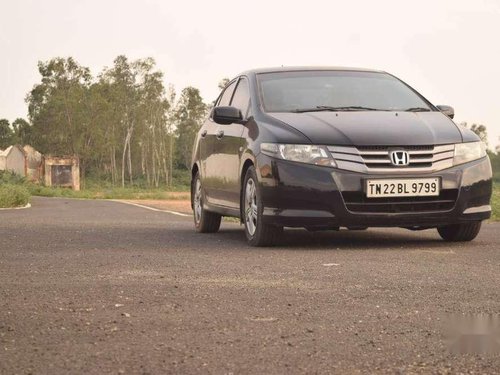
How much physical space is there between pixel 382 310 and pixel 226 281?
1480mm

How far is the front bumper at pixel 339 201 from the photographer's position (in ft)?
27.1

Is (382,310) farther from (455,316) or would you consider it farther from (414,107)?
(414,107)

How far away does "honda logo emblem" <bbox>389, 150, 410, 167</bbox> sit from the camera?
27.2ft

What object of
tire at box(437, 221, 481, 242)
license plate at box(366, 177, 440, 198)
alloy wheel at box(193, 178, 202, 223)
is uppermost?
license plate at box(366, 177, 440, 198)

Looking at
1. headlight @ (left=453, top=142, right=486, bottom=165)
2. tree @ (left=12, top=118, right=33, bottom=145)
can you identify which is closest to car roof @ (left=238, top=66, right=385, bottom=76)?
headlight @ (left=453, top=142, right=486, bottom=165)

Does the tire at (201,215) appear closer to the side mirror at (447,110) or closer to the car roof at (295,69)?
the car roof at (295,69)

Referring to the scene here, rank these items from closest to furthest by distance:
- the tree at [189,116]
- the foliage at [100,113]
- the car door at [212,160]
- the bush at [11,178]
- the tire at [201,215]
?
the car door at [212,160]
the tire at [201,215]
the bush at [11,178]
the foliage at [100,113]
the tree at [189,116]

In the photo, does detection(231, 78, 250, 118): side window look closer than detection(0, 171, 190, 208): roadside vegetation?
Yes

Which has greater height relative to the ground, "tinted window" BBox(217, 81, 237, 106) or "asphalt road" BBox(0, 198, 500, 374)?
"tinted window" BBox(217, 81, 237, 106)

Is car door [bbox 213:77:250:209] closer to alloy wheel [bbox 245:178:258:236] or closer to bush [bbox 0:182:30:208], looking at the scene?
alloy wheel [bbox 245:178:258:236]

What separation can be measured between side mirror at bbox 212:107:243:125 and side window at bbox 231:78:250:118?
13cm

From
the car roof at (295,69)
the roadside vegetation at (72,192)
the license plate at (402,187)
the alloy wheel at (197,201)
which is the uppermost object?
the car roof at (295,69)

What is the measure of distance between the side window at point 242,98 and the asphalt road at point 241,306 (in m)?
1.40

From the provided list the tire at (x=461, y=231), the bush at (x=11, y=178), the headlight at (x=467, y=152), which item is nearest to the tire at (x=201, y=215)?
the tire at (x=461, y=231)
